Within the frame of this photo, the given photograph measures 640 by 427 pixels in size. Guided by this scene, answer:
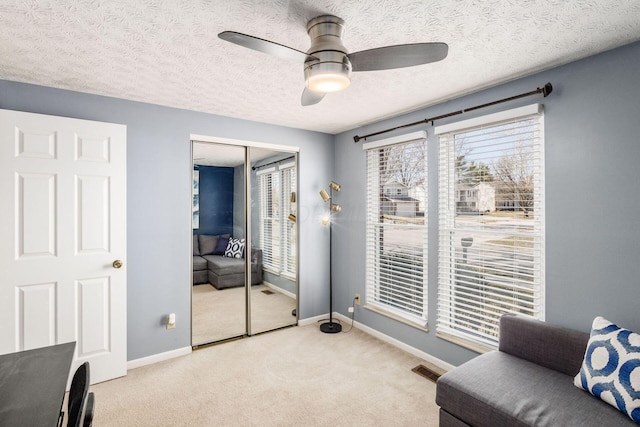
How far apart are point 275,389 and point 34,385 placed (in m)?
1.71

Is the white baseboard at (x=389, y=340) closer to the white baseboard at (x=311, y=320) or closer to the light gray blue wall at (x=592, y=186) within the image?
the white baseboard at (x=311, y=320)

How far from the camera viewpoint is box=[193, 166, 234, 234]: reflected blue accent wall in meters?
3.43

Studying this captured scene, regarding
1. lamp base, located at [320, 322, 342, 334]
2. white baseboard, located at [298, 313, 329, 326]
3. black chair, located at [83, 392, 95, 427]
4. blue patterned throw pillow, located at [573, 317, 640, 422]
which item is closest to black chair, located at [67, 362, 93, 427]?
black chair, located at [83, 392, 95, 427]

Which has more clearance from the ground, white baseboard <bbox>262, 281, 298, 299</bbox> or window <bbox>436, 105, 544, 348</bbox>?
window <bbox>436, 105, 544, 348</bbox>

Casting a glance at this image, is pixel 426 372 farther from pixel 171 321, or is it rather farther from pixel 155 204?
pixel 155 204

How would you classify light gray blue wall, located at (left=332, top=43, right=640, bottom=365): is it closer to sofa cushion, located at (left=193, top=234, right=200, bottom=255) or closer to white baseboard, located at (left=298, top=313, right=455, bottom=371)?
white baseboard, located at (left=298, top=313, right=455, bottom=371)

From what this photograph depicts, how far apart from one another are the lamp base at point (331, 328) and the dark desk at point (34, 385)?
266 cm

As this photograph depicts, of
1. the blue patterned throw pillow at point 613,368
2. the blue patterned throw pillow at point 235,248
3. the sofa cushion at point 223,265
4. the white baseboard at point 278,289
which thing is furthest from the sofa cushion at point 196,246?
the blue patterned throw pillow at point 613,368

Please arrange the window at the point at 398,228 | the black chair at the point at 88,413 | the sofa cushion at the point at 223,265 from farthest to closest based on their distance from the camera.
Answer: the sofa cushion at the point at 223,265, the window at the point at 398,228, the black chair at the point at 88,413

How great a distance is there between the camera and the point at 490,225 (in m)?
2.65

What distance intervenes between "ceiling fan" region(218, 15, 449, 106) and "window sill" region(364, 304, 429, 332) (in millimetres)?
2495

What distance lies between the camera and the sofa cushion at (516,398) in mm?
1578

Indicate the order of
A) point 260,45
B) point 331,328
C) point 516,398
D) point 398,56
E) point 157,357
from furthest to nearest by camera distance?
point 331,328 → point 157,357 → point 516,398 → point 398,56 → point 260,45

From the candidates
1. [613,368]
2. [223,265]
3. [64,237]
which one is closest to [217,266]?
[223,265]
